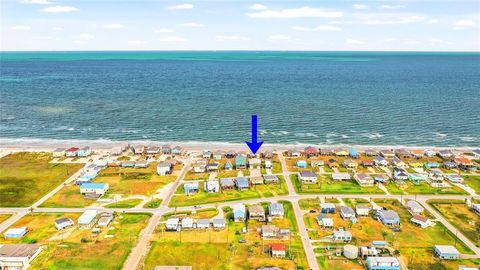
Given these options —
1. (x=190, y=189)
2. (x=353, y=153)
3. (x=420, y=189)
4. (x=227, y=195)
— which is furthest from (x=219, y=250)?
(x=353, y=153)

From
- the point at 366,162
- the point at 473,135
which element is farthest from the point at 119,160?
the point at 473,135

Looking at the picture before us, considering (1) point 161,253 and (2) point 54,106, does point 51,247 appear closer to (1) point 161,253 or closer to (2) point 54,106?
(1) point 161,253

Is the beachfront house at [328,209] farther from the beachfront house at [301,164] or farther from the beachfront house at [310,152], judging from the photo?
the beachfront house at [310,152]

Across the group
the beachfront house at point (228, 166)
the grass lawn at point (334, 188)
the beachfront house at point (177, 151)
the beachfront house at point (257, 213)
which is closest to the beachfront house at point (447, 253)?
the grass lawn at point (334, 188)

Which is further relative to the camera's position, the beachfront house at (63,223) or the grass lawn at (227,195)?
the grass lawn at (227,195)

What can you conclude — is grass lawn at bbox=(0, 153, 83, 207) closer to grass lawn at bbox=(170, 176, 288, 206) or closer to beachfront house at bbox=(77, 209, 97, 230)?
beachfront house at bbox=(77, 209, 97, 230)

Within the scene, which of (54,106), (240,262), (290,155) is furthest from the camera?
(54,106)

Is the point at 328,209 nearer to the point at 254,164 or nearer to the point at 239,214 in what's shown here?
the point at 239,214
